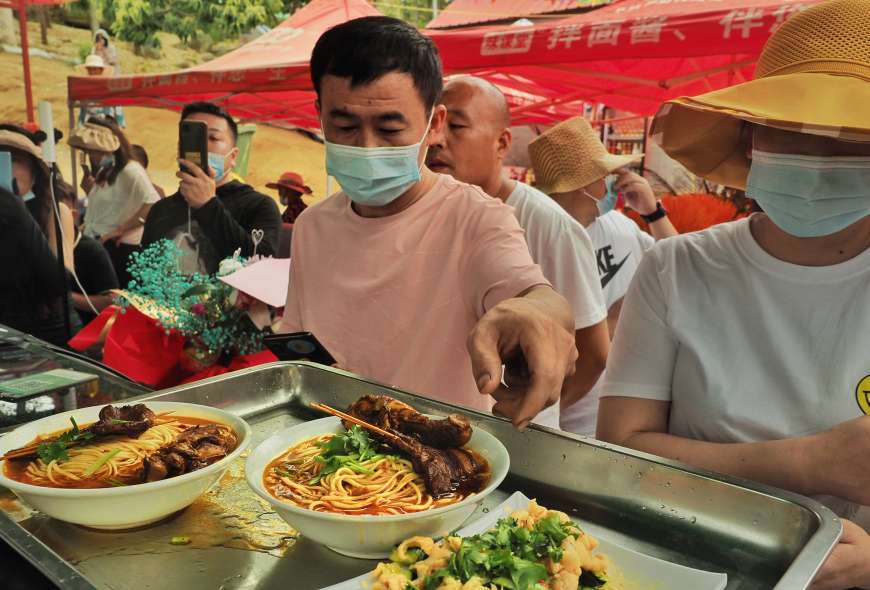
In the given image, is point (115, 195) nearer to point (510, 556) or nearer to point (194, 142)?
point (194, 142)

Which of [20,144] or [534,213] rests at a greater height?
[20,144]

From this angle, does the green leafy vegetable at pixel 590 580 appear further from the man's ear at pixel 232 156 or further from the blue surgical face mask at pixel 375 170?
the man's ear at pixel 232 156

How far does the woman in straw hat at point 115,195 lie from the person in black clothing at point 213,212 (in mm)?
813

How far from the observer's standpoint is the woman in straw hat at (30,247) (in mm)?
3688

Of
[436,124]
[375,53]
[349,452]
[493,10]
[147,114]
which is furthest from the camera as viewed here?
[493,10]

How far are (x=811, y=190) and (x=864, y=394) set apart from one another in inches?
17.8

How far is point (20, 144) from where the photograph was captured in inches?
145

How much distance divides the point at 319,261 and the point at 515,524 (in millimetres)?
1272

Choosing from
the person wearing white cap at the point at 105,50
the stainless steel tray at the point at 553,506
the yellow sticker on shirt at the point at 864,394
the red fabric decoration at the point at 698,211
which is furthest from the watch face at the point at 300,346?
the person wearing white cap at the point at 105,50

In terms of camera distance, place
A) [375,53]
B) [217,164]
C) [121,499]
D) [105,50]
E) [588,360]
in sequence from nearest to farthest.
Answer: [121,499] < [375,53] < [588,360] < [217,164] < [105,50]

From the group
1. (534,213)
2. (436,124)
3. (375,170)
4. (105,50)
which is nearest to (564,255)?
(534,213)

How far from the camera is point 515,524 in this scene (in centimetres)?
92

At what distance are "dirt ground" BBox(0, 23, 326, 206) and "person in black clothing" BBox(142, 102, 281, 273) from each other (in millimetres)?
952

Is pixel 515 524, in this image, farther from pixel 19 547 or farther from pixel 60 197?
pixel 60 197
